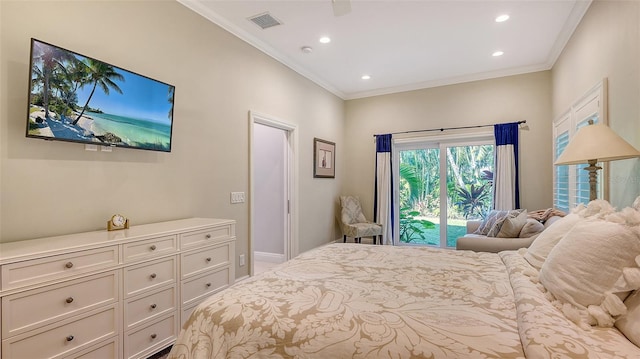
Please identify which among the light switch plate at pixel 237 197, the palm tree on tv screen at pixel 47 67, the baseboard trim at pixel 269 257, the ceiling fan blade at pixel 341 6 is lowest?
the baseboard trim at pixel 269 257

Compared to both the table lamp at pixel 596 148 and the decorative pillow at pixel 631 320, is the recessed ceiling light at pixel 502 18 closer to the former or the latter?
the table lamp at pixel 596 148

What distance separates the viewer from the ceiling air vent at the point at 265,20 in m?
3.07

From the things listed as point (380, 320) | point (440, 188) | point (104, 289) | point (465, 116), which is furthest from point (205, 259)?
point (465, 116)

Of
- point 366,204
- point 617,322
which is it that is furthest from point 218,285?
point 366,204

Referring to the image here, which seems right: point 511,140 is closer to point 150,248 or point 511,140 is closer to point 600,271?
point 600,271

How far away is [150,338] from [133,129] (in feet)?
4.90

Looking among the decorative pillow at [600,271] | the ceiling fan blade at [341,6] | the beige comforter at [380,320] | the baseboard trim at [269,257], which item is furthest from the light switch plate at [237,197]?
the decorative pillow at [600,271]

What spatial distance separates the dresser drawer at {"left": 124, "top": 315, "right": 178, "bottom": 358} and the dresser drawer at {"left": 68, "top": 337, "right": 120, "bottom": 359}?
6 centimetres

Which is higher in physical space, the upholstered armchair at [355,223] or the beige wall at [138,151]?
the beige wall at [138,151]

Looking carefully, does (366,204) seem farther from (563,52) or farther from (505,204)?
(563,52)

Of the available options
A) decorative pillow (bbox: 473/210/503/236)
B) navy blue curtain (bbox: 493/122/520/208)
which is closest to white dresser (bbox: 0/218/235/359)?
decorative pillow (bbox: 473/210/503/236)

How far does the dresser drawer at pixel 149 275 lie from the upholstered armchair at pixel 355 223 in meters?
3.25

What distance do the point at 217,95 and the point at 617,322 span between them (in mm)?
3254

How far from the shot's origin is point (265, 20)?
10.3 ft
